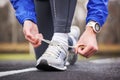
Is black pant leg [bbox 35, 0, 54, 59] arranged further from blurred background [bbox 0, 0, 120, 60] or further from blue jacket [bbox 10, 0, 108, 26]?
blurred background [bbox 0, 0, 120, 60]

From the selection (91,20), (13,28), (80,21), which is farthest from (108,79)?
(13,28)

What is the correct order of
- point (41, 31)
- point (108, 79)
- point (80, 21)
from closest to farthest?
point (108, 79), point (41, 31), point (80, 21)

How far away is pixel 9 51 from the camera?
8.81 m

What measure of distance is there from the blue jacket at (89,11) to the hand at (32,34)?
63 millimetres

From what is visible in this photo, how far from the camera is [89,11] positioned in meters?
1.65

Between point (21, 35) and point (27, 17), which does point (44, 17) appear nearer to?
point (27, 17)

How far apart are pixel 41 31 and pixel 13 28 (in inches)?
266

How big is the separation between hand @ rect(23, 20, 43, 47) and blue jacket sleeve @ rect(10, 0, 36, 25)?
5 centimetres

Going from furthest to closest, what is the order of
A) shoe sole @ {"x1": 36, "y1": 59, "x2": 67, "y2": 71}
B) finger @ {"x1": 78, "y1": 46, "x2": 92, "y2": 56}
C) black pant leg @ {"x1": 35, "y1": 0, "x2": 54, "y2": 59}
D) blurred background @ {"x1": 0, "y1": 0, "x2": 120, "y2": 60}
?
blurred background @ {"x1": 0, "y1": 0, "x2": 120, "y2": 60} → black pant leg @ {"x1": 35, "y1": 0, "x2": 54, "y2": 59} → shoe sole @ {"x1": 36, "y1": 59, "x2": 67, "y2": 71} → finger @ {"x1": 78, "y1": 46, "x2": 92, "y2": 56}

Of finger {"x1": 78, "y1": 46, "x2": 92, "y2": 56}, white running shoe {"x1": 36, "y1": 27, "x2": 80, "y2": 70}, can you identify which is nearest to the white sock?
white running shoe {"x1": 36, "y1": 27, "x2": 80, "y2": 70}

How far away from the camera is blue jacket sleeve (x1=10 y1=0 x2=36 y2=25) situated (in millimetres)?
1643

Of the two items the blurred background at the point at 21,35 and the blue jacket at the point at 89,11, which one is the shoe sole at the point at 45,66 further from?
the blurred background at the point at 21,35

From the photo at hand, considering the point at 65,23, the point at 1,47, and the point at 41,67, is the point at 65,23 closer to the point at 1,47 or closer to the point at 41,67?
the point at 41,67

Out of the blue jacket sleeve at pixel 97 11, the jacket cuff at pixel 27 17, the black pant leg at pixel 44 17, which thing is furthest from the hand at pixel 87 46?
the black pant leg at pixel 44 17
